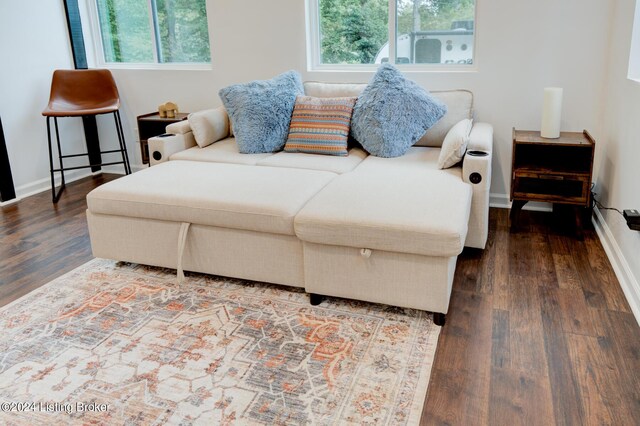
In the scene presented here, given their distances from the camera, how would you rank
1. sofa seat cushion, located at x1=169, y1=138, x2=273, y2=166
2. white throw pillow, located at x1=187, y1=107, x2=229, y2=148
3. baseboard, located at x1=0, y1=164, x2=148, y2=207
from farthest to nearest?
baseboard, located at x1=0, y1=164, x2=148, y2=207 < white throw pillow, located at x1=187, y1=107, x2=229, y2=148 < sofa seat cushion, located at x1=169, y1=138, x2=273, y2=166

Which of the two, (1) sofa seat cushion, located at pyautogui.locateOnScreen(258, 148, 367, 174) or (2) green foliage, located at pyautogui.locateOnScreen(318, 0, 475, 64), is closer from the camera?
(1) sofa seat cushion, located at pyautogui.locateOnScreen(258, 148, 367, 174)

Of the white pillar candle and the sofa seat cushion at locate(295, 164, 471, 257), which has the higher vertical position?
the white pillar candle

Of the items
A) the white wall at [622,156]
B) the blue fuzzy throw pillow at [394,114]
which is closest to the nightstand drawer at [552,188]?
the white wall at [622,156]

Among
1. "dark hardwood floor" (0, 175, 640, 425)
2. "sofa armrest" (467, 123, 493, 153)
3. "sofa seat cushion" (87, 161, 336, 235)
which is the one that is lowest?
"dark hardwood floor" (0, 175, 640, 425)

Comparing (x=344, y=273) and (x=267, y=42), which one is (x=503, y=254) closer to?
(x=344, y=273)

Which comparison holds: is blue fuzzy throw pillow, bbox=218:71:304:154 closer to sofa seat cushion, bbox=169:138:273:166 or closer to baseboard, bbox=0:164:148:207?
sofa seat cushion, bbox=169:138:273:166

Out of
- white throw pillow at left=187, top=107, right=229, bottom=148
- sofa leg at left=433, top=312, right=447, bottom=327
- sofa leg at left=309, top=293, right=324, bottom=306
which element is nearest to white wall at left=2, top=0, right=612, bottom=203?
white throw pillow at left=187, top=107, right=229, bottom=148

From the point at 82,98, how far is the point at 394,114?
8.82ft

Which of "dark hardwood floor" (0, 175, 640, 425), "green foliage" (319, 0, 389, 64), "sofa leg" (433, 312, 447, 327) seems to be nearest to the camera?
"dark hardwood floor" (0, 175, 640, 425)

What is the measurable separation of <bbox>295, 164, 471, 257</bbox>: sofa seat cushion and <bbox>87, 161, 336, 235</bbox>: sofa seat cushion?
0.41 ft

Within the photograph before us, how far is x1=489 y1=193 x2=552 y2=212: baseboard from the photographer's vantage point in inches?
139

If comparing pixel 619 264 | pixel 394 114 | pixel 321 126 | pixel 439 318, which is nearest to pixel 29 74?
pixel 321 126

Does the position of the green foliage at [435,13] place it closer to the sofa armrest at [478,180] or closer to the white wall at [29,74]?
the sofa armrest at [478,180]

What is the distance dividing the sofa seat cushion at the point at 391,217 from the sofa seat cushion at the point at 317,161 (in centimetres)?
42
